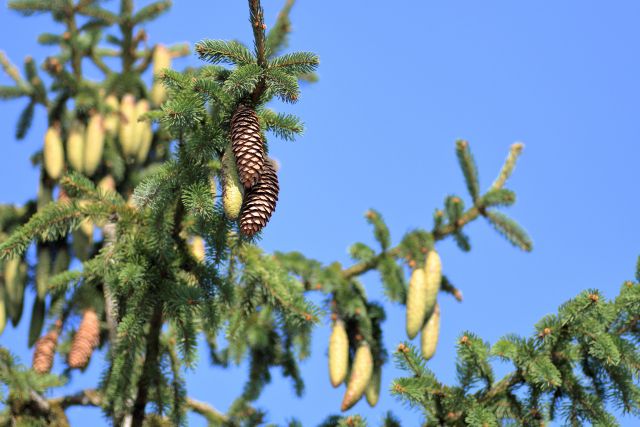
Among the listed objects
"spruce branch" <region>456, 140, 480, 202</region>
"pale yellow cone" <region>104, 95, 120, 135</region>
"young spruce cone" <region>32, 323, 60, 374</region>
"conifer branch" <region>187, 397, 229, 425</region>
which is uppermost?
"pale yellow cone" <region>104, 95, 120, 135</region>

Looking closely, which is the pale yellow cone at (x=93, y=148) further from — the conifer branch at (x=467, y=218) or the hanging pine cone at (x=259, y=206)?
the hanging pine cone at (x=259, y=206)

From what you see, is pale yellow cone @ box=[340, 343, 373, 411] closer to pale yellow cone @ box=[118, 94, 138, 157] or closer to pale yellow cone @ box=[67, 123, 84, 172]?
pale yellow cone @ box=[118, 94, 138, 157]

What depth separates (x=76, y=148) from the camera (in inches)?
251

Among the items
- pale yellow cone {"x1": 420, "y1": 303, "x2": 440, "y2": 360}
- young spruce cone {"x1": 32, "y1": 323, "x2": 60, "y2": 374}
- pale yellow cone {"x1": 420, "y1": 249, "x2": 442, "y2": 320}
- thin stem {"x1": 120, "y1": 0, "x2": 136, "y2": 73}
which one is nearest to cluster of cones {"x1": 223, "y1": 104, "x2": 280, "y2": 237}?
pale yellow cone {"x1": 420, "y1": 249, "x2": 442, "y2": 320}

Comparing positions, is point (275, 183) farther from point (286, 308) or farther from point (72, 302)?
point (72, 302)

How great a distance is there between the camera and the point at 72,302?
5203 millimetres

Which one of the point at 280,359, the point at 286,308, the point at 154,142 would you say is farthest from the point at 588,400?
the point at 154,142

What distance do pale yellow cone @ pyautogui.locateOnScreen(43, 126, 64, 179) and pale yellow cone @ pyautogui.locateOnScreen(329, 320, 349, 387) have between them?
257 centimetres

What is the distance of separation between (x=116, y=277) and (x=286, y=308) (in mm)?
700

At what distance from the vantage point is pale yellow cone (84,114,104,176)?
6.30 meters

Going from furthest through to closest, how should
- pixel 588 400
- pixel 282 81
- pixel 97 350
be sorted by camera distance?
1. pixel 97 350
2. pixel 588 400
3. pixel 282 81

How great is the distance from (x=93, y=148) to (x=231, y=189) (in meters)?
3.99

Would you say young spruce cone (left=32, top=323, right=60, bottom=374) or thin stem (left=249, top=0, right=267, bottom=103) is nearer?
thin stem (left=249, top=0, right=267, bottom=103)

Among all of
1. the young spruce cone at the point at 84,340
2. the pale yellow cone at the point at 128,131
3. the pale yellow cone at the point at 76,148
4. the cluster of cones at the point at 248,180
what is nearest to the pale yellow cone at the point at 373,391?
the young spruce cone at the point at 84,340
